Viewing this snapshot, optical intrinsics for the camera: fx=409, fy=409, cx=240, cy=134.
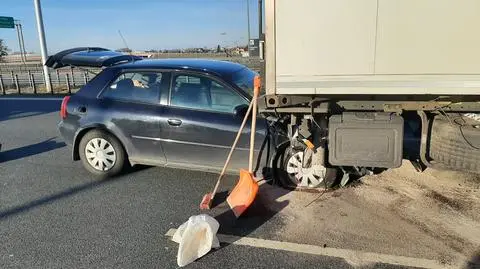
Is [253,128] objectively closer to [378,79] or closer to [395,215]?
[378,79]

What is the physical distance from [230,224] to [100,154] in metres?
2.34

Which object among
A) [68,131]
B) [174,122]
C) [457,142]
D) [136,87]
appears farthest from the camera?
[68,131]

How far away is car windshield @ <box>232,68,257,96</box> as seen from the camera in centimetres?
502

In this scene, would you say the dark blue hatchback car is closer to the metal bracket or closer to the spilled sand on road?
the spilled sand on road

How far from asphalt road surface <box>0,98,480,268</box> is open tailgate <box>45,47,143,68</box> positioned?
1.60m

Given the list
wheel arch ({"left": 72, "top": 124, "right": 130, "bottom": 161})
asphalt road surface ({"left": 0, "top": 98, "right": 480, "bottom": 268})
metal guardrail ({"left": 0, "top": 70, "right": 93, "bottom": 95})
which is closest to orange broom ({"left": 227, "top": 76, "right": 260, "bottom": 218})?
asphalt road surface ({"left": 0, "top": 98, "right": 480, "bottom": 268})

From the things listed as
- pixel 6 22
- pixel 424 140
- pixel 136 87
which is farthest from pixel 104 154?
pixel 6 22

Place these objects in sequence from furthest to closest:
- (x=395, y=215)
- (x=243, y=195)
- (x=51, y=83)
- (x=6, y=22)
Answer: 1. (x=6, y=22)
2. (x=51, y=83)
3. (x=243, y=195)
4. (x=395, y=215)

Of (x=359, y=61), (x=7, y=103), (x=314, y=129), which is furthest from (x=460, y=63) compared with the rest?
(x=7, y=103)

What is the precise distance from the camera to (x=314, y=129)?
4.33 metres

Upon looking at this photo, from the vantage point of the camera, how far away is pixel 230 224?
4.14 meters

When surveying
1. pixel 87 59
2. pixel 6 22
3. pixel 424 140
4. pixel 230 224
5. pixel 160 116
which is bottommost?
pixel 230 224

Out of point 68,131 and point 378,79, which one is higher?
point 378,79

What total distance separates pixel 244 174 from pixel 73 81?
16.1 m
